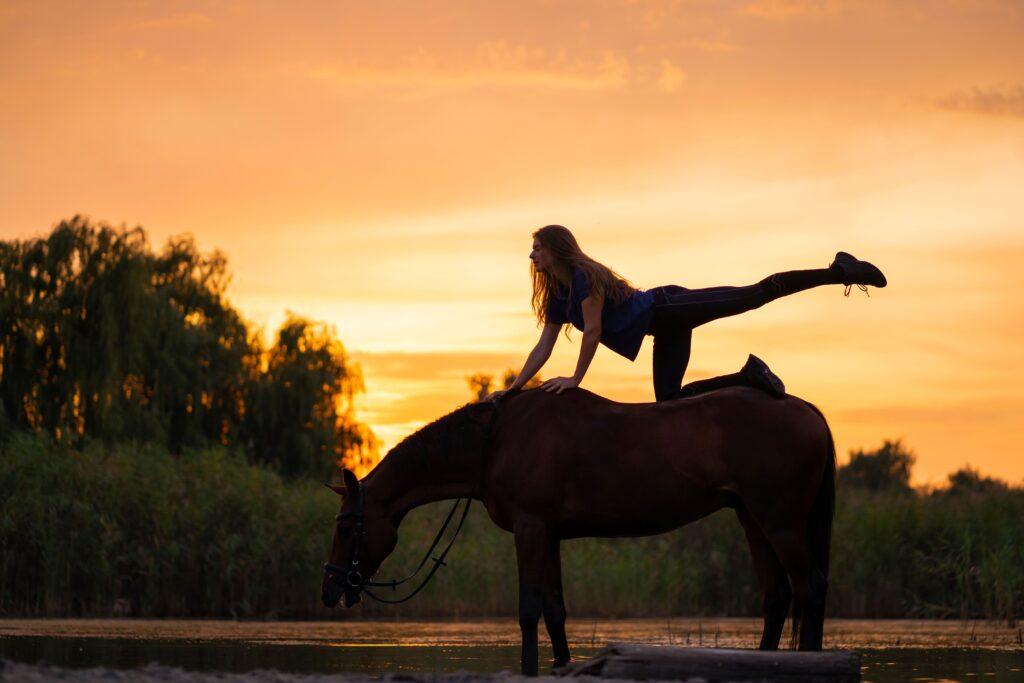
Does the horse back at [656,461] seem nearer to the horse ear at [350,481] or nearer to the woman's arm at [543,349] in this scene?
the woman's arm at [543,349]

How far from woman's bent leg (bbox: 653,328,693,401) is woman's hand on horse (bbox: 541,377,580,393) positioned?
0.51 meters

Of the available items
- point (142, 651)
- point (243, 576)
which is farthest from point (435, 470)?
point (243, 576)

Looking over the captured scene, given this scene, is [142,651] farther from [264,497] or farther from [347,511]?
[264,497]

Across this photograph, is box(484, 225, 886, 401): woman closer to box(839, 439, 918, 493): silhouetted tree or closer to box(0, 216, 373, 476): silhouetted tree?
box(0, 216, 373, 476): silhouetted tree

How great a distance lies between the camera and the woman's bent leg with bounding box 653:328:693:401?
8.24 m

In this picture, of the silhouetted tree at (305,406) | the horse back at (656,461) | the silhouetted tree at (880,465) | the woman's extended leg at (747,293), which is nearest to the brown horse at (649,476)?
the horse back at (656,461)

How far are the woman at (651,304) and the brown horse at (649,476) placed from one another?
0.80 feet

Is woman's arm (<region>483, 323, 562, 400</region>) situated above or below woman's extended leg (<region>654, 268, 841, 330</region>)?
below

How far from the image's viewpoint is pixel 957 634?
13539mm

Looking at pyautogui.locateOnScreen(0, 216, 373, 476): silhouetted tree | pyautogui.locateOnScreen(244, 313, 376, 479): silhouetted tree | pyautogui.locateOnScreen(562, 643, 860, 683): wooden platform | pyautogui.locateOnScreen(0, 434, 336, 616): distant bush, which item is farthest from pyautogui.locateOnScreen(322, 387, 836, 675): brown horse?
pyautogui.locateOnScreen(244, 313, 376, 479): silhouetted tree

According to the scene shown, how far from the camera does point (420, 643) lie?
12.0 meters

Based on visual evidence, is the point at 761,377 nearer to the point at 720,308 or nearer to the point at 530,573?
the point at 720,308

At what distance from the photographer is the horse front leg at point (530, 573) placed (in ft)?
25.4

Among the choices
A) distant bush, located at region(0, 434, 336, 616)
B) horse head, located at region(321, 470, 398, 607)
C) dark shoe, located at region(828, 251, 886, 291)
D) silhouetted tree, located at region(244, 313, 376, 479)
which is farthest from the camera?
silhouetted tree, located at region(244, 313, 376, 479)
